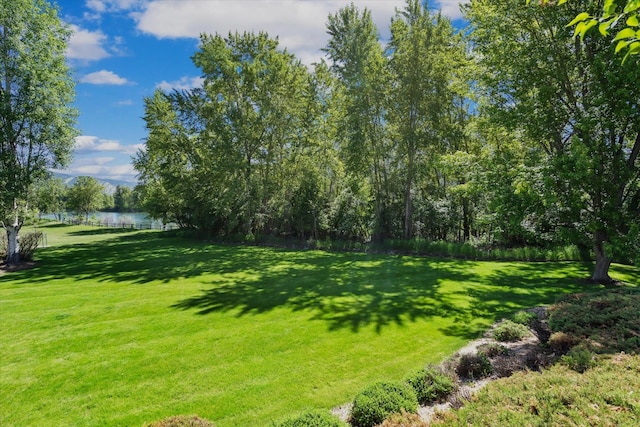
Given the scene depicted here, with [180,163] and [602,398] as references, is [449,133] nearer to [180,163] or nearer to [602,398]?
[602,398]

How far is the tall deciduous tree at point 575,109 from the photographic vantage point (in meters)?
7.81

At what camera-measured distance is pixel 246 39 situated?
21.2 m

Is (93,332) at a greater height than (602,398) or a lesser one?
lesser

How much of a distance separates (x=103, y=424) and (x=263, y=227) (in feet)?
60.3

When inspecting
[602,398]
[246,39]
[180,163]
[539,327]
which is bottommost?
[539,327]

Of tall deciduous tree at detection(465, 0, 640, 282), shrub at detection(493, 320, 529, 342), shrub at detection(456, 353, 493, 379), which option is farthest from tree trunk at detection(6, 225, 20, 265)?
tall deciduous tree at detection(465, 0, 640, 282)

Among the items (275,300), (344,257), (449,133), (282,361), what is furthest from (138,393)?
(449,133)

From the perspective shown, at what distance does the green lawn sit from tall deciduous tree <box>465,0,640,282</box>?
2.19 m

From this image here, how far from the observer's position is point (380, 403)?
360 cm

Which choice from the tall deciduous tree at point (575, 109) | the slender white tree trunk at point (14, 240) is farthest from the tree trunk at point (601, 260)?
the slender white tree trunk at point (14, 240)

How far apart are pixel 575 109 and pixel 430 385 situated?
9220 millimetres

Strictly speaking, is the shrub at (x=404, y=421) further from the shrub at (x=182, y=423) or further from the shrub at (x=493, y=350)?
the shrub at (x=493, y=350)

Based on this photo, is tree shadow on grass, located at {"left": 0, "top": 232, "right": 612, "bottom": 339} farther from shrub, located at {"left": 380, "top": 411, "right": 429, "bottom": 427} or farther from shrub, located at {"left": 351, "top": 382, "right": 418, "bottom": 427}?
shrub, located at {"left": 380, "top": 411, "right": 429, "bottom": 427}

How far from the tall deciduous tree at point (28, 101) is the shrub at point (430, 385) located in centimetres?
1596
